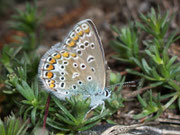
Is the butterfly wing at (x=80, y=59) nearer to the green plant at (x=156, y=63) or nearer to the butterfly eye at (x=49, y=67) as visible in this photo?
the butterfly eye at (x=49, y=67)

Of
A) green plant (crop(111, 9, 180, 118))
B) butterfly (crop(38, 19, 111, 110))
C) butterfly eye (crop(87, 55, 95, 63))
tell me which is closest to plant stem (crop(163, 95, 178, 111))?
green plant (crop(111, 9, 180, 118))

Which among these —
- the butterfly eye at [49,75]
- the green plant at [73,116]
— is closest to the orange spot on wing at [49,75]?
the butterfly eye at [49,75]

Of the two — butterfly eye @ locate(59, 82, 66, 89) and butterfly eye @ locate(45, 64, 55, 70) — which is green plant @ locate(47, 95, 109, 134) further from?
butterfly eye @ locate(45, 64, 55, 70)

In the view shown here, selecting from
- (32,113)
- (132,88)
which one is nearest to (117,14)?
(132,88)

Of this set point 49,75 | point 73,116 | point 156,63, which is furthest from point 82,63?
point 156,63

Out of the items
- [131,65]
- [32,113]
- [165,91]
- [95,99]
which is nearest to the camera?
[32,113]

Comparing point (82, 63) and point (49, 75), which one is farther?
point (82, 63)

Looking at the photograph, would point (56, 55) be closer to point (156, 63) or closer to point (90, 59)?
point (90, 59)

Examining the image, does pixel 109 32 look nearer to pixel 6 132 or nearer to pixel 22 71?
pixel 22 71
